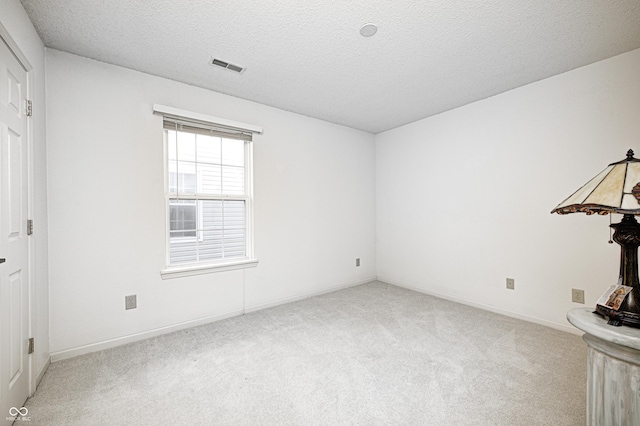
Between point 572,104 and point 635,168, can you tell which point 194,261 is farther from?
point 572,104

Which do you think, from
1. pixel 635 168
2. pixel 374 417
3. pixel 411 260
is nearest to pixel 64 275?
pixel 374 417

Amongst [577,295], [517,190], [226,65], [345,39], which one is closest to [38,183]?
[226,65]

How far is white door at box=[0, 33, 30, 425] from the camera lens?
1450mm

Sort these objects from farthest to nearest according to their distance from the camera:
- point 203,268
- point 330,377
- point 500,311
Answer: point 500,311, point 203,268, point 330,377

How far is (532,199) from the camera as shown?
2.89 meters

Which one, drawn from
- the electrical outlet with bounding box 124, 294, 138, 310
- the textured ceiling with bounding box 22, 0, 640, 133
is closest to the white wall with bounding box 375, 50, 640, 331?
the textured ceiling with bounding box 22, 0, 640, 133

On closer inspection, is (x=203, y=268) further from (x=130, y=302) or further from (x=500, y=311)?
(x=500, y=311)

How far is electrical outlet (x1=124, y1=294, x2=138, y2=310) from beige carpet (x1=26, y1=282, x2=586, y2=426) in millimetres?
348

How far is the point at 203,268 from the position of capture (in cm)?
287

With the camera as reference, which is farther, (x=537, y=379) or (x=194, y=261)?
(x=194, y=261)

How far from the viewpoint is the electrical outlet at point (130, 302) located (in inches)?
97.7

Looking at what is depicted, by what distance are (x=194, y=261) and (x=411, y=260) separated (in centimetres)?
299

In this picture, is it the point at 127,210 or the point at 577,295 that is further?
the point at 577,295

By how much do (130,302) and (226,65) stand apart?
2.36m
